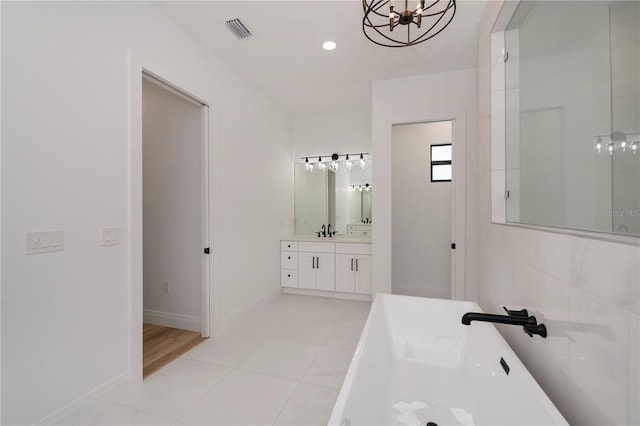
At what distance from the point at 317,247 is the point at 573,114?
292 centimetres

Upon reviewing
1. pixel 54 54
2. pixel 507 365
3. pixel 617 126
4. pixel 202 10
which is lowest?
pixel 507 365

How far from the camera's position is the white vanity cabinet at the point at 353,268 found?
11.4ft

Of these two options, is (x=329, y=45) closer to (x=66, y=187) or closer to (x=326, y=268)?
(x=66, y=187)

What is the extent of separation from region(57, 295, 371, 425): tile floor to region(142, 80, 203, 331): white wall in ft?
2.22

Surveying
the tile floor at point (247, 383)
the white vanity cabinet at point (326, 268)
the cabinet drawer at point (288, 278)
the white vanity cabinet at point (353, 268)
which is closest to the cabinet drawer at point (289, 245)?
the white vanity cabinet at point (326, 268)

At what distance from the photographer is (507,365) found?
113cm

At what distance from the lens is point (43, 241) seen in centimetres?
134

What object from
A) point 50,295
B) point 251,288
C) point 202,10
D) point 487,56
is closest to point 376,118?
point 487,56

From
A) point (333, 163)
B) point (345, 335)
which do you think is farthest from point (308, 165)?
point (345, 335)

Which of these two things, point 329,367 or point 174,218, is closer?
point 329,367

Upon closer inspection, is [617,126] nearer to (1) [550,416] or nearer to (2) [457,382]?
(1) [550,416]

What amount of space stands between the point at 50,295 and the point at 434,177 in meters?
3.94

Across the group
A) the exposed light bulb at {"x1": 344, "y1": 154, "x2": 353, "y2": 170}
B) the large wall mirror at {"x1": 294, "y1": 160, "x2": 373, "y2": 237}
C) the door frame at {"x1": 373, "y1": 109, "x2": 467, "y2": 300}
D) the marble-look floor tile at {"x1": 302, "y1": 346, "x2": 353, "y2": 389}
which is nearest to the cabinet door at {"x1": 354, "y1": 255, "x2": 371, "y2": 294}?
the large wall mirror at {"x1": 294, "y1": 160, "x2": 373, "y2": 237}

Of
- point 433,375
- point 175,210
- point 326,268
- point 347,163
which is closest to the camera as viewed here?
point 433,375
